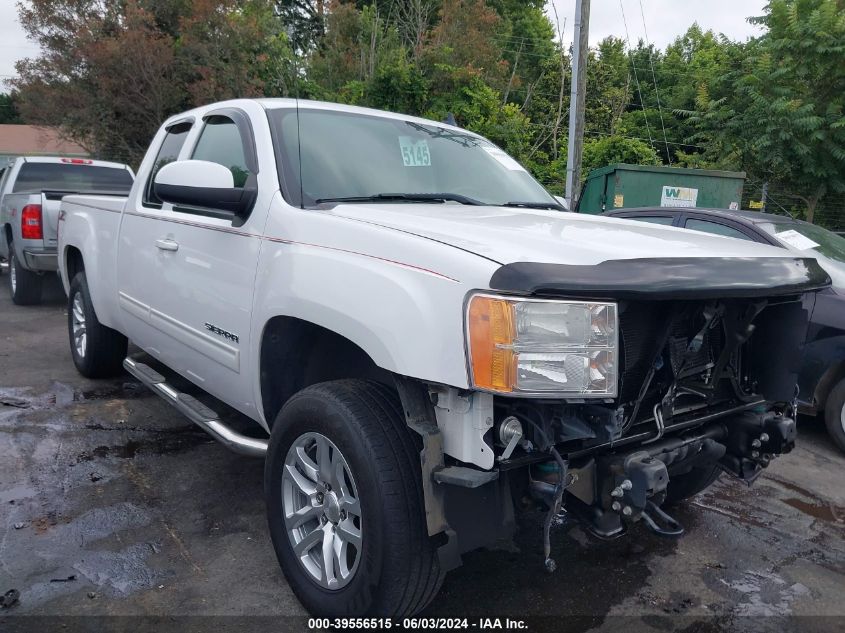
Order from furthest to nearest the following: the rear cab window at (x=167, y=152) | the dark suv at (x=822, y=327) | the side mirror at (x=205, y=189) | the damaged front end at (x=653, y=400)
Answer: the dark suv at (x=822, y=327) → the rear cab window at (x=167, y=152) → the side mirror at (x=205, y=189) → the damaged front end at (x=653, y=400)

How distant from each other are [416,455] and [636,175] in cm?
937

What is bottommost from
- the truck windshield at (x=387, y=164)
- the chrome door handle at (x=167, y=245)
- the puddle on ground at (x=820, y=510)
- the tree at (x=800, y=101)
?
the puddle on ground at (x=820, y=510)

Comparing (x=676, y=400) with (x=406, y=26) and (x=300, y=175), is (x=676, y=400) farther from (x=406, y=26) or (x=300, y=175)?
(x=406, y=26)

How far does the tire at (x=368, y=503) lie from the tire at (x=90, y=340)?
128 inches

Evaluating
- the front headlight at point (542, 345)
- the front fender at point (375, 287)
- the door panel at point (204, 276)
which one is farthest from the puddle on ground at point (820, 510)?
the door panel at point (204, 276)

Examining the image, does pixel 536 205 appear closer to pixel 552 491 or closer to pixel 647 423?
pixel 647 423

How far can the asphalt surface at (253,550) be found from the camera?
2.88 meters

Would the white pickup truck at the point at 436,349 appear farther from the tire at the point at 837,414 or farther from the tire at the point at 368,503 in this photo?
the tire at the point at 837,414

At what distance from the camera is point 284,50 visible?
1661 cm

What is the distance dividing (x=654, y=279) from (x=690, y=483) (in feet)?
6.03

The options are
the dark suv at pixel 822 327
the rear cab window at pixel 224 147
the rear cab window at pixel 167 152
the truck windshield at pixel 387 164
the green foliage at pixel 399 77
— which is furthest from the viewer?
the green foliage at pixel 399 77

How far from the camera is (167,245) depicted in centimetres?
381

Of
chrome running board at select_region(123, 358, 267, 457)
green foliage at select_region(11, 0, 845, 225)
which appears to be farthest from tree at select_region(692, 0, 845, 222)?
chrome running board at select_region(123, 358, 267, 457)

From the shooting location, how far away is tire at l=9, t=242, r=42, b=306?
9180mm
